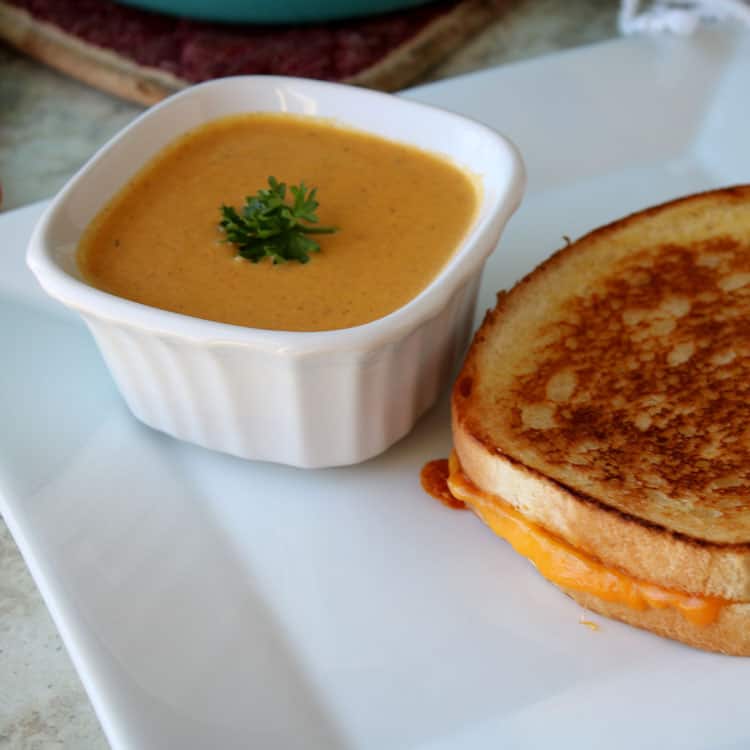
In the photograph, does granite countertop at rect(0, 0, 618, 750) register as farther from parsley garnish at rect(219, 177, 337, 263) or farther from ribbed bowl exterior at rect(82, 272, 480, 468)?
parsley garnish at rect(219, 177, 337, 263)

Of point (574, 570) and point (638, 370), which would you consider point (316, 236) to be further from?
point (574, 570)

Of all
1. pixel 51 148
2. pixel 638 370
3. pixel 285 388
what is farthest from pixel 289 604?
pixel 51 148

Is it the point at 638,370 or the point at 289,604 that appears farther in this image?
the point at 638,370

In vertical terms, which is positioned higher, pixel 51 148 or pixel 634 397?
pixel 634 397

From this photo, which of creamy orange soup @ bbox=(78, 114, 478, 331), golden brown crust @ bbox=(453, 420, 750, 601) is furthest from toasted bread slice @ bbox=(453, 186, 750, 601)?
creamy orange soup @ bbox=(78, 114, 478, 331)

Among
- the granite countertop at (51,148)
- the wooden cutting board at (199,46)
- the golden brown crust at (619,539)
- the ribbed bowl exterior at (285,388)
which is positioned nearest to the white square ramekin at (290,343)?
the ribbed bowl exterior at (285,388)

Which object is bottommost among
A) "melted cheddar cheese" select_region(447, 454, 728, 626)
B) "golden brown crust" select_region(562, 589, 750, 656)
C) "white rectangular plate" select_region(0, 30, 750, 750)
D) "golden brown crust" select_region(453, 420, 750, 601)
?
"white rectangular plate" select_region(0, 30, 750, 750)
